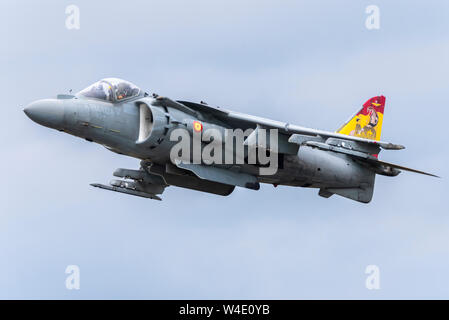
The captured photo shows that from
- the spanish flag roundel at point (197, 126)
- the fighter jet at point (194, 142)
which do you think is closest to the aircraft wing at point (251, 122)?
the fighter jet at point (194, 142)

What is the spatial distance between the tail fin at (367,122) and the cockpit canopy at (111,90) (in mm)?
6879

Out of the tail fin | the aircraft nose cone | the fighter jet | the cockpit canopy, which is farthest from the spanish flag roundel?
the tail fin

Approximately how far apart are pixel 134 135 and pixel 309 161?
15.4 feet

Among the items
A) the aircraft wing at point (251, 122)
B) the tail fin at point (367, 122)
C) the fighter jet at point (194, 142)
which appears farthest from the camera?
the tail fin at point (367, 122)

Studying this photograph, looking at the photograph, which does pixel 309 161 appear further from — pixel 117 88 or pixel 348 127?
pixel 117 88

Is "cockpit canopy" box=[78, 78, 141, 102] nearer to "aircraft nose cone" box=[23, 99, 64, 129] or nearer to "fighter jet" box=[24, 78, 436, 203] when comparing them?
"fighter jet" box=[24, 78, 436, 203]

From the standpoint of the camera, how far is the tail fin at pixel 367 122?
96.8 ft

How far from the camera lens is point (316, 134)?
82.7 ft

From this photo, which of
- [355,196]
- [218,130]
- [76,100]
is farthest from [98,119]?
[355,196]

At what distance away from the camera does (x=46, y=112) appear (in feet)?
79.1

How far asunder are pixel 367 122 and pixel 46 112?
941 cm

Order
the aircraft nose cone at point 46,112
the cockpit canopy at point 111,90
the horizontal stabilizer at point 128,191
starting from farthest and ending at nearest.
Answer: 1. the horizontal stabilizer at point 128,191
2. the cockpit canopy at point 111,90
3. the aircraft nose cone at point 46,112

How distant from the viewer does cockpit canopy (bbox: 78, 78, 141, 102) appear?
24.8 m

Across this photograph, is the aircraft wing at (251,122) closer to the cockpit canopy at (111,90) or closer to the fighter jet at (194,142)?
the fighter jet at (194,142)
